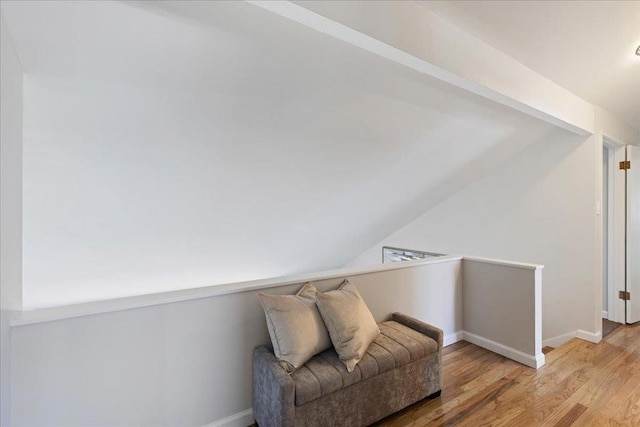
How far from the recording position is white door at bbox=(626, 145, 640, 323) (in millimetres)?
3582

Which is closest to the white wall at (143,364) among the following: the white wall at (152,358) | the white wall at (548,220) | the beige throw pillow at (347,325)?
the white wall at (152,358)

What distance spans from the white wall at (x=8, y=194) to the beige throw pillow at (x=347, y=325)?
1.40 m

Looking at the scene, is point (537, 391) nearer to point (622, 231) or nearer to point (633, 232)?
point (622, 231)

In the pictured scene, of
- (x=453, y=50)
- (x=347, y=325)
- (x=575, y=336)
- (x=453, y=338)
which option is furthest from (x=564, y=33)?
(x=575, y=336)

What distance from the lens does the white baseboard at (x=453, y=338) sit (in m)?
3.00

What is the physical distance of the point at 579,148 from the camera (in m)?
3.31

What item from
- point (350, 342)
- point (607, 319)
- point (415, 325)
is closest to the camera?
point (350, 342)

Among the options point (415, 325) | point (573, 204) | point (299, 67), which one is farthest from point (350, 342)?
point (573, 204)

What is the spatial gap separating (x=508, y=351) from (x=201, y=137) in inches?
119

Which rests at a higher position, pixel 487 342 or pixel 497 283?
pixel 497 283

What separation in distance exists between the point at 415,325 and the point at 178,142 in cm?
206

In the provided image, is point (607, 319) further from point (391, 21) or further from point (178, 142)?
point (178, 142)

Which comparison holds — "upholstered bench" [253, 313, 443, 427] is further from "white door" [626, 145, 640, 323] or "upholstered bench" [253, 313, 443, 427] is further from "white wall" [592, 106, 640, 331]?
"white door" [626, 145, 640, 323]

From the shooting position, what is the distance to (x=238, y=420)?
6.23 feet
